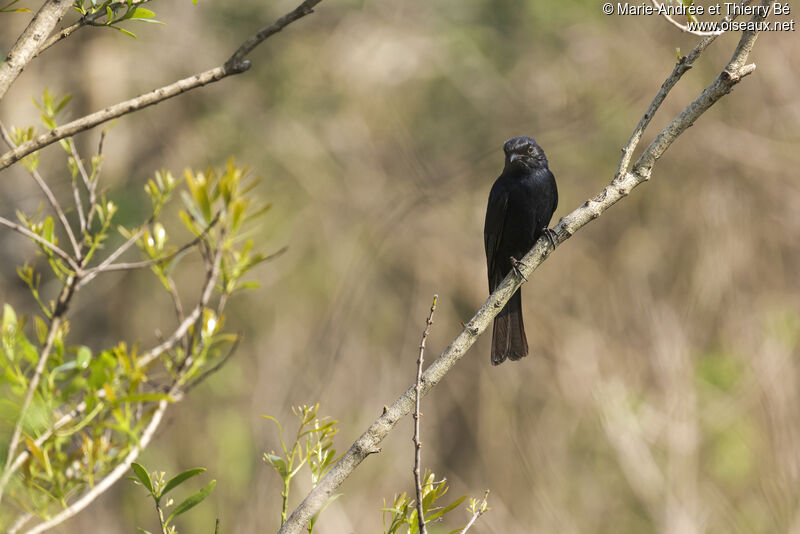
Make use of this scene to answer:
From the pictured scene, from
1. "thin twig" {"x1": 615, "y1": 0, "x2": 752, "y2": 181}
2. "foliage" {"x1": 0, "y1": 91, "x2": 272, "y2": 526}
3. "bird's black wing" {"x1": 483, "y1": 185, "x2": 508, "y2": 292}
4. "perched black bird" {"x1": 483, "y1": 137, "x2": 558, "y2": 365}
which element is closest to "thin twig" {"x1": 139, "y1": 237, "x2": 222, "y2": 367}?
"foliage" {"x1": 0, "y1": 91, "x2": 272, "y2": 526}

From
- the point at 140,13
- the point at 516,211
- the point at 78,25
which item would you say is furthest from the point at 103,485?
the point at 516,211

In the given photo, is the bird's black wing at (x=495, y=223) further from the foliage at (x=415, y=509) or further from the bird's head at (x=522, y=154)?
the foliage at (x=415, y=509)

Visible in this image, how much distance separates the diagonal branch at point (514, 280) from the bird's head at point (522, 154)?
2.04 m

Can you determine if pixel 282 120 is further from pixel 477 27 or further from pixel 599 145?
pixel 599 145

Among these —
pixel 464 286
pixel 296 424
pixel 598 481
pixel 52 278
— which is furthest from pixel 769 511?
pixel 52 278

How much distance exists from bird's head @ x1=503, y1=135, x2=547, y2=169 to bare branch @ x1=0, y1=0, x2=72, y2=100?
2941 mm

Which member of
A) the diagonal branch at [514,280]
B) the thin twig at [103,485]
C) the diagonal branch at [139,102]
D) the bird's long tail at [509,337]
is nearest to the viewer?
the thin twig at [103,485]

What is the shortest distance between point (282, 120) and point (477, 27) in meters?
2.42

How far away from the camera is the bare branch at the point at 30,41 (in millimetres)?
1486

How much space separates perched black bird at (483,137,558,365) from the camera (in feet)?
13.4

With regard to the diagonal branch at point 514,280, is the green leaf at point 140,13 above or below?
above

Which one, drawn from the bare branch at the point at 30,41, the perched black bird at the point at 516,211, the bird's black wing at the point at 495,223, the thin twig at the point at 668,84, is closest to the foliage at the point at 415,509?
the thin twig at the point at 668,84

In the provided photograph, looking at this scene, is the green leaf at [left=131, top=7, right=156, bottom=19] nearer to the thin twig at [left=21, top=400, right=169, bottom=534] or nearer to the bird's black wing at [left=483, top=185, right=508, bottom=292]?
the thin twig at [left=21, top=400, right=169, bottom=534]

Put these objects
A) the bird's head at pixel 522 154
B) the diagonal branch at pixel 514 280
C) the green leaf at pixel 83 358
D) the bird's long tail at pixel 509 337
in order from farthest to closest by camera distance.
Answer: the bird's head at pixel 522 154 < the bird's long tail at pixel 509 337 < the diagonal branch at pixel 514 280 < the green leaf at pixel 83 358
